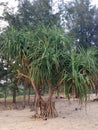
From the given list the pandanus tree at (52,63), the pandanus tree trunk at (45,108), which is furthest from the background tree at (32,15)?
the pandanus tree trunk at (45,108)

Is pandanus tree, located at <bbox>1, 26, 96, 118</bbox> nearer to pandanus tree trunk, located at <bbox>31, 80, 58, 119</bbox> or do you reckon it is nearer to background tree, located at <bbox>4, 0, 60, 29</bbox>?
pandanus tree trunk, located at <bbox>31, 80, 58, 119</bbox>

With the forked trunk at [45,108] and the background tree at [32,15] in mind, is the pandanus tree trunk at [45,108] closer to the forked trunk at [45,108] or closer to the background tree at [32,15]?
the forked trunk at [45,108]

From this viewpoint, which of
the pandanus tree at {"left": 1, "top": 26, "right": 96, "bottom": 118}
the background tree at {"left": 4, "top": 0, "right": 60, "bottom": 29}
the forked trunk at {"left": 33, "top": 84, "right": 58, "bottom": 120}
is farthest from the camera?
the background tree at {"left": 4, "top": 0, "right": 60, "bottom": 29}

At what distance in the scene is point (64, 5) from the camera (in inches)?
645

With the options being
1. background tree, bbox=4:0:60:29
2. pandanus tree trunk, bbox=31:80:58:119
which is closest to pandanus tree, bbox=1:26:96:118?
pandanus tree trunk, bbox=31:80:58:119

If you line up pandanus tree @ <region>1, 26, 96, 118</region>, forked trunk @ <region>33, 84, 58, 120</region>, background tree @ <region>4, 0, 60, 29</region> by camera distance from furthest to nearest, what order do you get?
1. background tree @ <region>4, 0, 60, 29</region>
2. forked trunk @ <region>33, 84, 58, 120</region>
3. pandanus tree @ <region>1, 26, 96, 118</region>

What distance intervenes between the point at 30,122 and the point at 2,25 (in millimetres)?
6683

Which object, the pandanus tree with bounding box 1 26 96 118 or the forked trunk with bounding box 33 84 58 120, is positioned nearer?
the pandanus tree with bounding box 1 26 96 118

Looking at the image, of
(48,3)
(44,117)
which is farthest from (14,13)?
(44,117)

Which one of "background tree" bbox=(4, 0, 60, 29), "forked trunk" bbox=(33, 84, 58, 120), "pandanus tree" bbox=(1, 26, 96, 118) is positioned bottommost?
"forked trunk" bbox=(33, 84, 58, 120)

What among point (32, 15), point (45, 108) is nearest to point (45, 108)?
point (45, 108)

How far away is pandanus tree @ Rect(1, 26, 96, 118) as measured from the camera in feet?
28.9

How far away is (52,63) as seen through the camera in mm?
8930

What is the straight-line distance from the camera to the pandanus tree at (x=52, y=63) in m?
8.81
